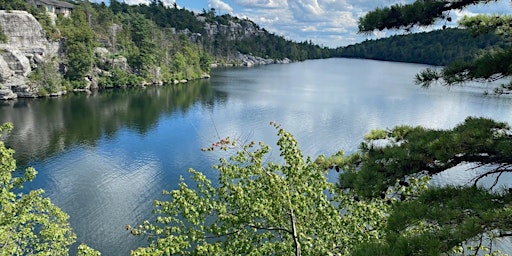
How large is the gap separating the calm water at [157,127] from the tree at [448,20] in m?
11.3

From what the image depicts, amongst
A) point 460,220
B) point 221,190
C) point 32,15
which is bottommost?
point 221,190

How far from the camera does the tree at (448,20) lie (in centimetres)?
505

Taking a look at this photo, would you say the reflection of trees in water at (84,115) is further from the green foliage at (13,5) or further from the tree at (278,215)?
the tree at (278,215)

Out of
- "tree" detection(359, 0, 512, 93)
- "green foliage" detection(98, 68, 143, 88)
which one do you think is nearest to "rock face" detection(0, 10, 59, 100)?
"green foliage" detection(98, 68, 143, 88)

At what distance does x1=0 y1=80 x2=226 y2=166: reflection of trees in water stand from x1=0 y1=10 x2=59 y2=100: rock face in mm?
3181

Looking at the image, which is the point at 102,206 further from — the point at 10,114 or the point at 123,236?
the point at 10,114

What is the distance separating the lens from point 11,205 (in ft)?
32.3

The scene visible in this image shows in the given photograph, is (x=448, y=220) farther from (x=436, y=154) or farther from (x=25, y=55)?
(x=25, y=55)

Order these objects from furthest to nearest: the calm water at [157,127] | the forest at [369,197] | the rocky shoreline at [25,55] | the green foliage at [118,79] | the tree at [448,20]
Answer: the green foliage at [118,79] → the rocky shoreline at [25,55] → the calm water at [157,127] → the tree at [448,20] → the forest at [369,197]

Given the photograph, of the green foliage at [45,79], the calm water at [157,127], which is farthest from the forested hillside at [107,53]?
the calm water at [157,127]

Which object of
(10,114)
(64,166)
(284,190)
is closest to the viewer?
(284,190)

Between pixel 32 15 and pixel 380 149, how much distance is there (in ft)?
241

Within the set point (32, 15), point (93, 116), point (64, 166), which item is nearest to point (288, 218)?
point (64, 166)

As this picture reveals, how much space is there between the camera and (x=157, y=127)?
40.5m
